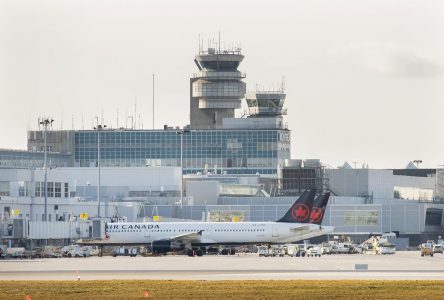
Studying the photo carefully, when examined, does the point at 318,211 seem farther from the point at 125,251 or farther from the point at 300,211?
the point at 125,251

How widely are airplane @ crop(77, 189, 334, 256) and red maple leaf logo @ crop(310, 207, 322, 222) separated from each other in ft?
13.3

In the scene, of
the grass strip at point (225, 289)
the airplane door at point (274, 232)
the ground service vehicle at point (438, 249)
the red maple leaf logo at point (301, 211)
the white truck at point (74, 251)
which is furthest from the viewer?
the ground service vehicle at point (438, 249)

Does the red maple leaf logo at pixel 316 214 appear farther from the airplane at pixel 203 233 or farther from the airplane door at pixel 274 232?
the airplane door at pixel 274 232

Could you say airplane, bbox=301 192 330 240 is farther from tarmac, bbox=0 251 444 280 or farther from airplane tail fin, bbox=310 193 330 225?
tarmac, bbox=0 251 444 280

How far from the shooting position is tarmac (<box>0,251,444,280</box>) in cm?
10881

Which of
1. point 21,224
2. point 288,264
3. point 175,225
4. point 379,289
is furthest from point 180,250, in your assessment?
point 379,289

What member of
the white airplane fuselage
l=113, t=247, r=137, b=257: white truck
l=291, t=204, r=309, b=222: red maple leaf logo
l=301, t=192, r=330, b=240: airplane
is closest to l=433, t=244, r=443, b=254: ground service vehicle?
l=301, t=192, r=330, b=240: airplane

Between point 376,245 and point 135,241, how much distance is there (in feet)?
101

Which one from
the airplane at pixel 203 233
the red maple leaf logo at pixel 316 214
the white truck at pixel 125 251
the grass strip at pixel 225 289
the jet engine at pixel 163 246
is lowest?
the white truck at pixel 125 251

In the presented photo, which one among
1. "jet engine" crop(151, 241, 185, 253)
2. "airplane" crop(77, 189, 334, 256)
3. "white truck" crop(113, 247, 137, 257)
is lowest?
"white truck" crop(113, 247, 137, 257)

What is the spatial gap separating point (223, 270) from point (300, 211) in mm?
60233

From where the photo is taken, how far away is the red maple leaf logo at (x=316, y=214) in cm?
18588

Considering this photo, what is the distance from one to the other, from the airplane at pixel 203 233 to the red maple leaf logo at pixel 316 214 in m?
4.06

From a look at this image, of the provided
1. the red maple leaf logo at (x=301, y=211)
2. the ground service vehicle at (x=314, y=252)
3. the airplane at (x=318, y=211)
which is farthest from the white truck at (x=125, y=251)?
the airplane at (x=318, y=211)
